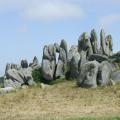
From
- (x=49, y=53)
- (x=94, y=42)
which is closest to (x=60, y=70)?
(x=49, y=53)

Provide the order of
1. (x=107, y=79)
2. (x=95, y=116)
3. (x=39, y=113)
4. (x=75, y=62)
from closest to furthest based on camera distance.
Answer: (x=95, y=116) → (x=39, y=113) → (x=107, y=79) → (x=75, y=62)

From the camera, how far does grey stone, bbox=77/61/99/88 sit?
102 feet

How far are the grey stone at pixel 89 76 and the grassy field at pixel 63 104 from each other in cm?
58

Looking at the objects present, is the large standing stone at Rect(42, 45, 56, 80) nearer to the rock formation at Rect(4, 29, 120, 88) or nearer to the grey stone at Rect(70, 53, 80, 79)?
the rock formation at Rect(4, 29, 120, 88)

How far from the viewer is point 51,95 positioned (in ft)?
96.1

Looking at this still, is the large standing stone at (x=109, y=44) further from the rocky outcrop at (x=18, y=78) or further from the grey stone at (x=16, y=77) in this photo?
the grey stone at (x=16, y=77)

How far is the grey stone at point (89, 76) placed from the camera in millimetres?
31141

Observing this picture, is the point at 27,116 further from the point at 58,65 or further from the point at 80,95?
the point at 58,65

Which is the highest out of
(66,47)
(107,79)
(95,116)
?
(66,47)

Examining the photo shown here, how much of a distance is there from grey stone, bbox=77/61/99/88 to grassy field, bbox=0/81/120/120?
58 cm

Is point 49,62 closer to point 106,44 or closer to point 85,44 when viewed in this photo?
point 85,44

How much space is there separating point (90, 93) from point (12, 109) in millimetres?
5559

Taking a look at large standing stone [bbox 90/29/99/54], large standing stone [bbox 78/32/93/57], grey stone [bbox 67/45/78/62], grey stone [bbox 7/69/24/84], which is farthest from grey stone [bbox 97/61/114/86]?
large standing stone [bbox 90/29/99/54]

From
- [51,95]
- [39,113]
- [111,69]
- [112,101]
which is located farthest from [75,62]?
[39,113]
